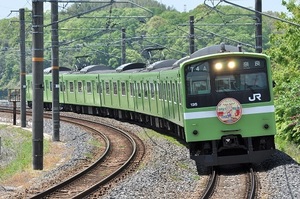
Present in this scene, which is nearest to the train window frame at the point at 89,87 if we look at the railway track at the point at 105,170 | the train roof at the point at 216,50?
the railway track at the point at 105,170

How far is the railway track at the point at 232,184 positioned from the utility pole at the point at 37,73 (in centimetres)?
477

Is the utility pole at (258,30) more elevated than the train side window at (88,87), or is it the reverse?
the utility pole at (258,30)

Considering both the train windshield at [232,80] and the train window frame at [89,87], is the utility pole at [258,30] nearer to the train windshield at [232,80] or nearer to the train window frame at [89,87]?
the train windshield at [232,80]

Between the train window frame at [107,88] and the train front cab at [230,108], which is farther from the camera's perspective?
the train window frame at [107,88]

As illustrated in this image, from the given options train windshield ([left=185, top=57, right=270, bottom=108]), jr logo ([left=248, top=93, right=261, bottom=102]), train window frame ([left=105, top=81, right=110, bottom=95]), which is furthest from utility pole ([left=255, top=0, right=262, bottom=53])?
train window frame ([left=105, top=81, right=110, bottom=95])

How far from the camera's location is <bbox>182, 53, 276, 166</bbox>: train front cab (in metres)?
17.0

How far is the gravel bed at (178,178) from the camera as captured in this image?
47.2 feet

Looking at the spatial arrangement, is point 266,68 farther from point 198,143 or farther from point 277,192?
point 277,192

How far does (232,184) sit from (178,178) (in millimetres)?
1433

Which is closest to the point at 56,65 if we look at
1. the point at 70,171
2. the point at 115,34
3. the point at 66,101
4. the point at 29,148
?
the point at 29,148

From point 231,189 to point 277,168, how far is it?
2.02 meters

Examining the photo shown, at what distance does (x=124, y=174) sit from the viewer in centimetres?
1769

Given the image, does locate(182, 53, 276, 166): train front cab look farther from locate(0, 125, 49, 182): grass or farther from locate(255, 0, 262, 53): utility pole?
locate(255, 0, 262, 53): utility pole

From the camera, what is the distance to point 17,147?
28703mm
